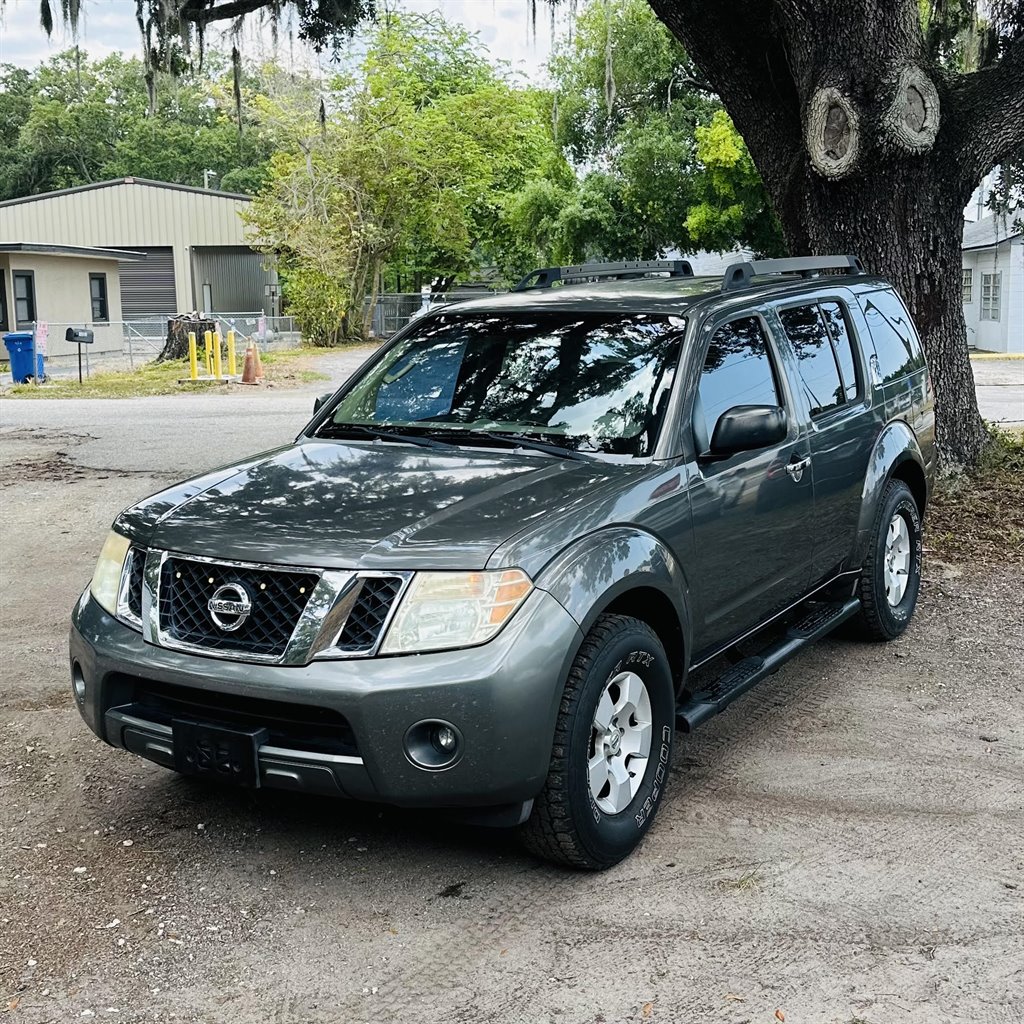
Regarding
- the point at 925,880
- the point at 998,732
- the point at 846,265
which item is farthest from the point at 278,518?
the point at 846,265

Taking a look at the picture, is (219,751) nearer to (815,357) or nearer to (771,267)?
(815,357)

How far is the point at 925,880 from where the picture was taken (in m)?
3.99

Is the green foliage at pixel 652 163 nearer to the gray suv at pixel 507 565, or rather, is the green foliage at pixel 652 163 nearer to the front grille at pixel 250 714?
the gray suv at pixel 507 565

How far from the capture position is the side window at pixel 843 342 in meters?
6.03

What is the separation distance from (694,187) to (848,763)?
31.1 meters

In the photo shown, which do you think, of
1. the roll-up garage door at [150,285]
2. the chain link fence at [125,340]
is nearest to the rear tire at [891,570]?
the chain link fence at [125,340]

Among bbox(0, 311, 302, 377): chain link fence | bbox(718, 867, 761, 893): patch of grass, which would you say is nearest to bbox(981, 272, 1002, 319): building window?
bbox(0, 311, 302, 377): chain link fence

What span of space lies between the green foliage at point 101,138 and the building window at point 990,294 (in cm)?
4070

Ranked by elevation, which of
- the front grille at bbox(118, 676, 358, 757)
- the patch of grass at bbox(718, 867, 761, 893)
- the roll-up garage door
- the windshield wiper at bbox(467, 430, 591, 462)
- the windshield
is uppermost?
the roll-up garage door

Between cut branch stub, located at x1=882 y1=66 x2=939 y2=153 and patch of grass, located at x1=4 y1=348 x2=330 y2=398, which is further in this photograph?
patch of grass, located at x1=4 y1=348 x2=330 y2=398

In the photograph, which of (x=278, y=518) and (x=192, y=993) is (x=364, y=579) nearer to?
(x=278, y=518)

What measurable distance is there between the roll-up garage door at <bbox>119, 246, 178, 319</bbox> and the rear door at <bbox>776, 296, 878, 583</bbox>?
4269 centimetres

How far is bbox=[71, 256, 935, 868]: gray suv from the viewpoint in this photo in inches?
144

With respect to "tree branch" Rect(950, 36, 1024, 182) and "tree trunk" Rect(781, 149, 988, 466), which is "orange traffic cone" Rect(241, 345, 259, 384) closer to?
"tree trunk" Rect(781, 149, 988, 466)
